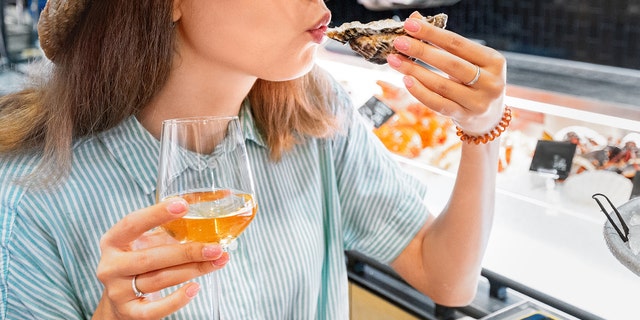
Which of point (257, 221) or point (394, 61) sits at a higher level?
point (394, 61)

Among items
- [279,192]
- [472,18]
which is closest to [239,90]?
[279,192]

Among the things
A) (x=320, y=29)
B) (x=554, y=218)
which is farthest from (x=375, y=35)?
(x=554, y=218)

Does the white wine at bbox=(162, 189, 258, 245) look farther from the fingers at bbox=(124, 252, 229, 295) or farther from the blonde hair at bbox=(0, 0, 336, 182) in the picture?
the blonde hair at bbox=(0, 0, 336, 182)

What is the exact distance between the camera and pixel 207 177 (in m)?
1.07

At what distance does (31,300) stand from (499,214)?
140 centimetres

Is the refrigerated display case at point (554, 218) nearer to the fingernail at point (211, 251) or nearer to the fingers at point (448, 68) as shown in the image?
the fingers at point (448, 68)

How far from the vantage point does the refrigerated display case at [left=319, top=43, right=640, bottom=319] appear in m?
1.66

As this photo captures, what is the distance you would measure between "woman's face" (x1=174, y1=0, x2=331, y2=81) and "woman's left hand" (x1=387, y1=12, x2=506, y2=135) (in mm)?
242

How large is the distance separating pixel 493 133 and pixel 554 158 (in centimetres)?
60

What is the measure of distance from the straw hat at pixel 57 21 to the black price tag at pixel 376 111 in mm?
1245

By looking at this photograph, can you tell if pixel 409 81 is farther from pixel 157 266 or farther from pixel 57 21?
pixel 57 21

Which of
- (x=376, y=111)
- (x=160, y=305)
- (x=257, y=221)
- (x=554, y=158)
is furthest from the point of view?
(x=376, y=111)

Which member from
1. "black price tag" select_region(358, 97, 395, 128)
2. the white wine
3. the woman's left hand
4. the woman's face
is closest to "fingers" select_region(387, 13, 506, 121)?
the woman's left hand

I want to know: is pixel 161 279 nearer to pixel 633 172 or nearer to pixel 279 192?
pixel 279 192
